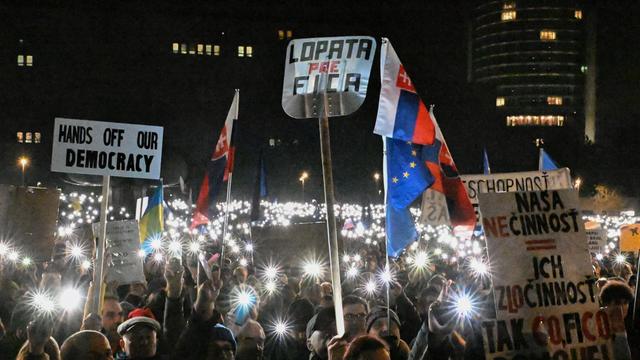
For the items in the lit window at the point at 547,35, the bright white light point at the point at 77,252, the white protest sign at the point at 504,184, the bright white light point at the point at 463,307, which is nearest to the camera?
the bright white light point at the point at 463,307

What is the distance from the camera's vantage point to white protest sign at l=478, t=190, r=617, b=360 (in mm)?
4953

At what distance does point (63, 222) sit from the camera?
2961 centimetres

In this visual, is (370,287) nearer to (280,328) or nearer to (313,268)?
(313,268)

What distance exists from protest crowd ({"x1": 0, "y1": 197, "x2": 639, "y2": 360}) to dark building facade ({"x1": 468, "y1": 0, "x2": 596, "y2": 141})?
6650 inches

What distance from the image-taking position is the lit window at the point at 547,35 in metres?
184

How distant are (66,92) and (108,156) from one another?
7371 cm

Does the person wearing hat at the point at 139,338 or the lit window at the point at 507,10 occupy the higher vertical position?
the lit window at the point at 507,10

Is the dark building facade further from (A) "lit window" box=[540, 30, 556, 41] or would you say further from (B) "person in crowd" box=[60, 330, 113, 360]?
(B) "person in crowd" box=[60, 330, 113, 360]

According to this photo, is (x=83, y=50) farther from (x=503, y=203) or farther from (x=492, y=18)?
(x=492, y=18)

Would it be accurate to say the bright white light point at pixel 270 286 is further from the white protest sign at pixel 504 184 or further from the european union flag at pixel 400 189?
the white protest sign at pixel 504 184

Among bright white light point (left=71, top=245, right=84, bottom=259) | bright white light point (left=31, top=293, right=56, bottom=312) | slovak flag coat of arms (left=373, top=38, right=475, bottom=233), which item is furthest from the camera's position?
bright white light point (left=71, top=245, right=84, bottom=259)

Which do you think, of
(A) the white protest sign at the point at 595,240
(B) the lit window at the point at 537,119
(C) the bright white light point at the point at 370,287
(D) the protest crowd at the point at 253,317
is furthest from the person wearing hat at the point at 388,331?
(B) the lit window at the point at 537,119

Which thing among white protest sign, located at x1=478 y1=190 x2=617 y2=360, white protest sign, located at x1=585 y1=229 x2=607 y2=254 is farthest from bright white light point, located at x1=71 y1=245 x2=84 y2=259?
white protest sign, located at x1=478 y1=190 x2=617 y2=360

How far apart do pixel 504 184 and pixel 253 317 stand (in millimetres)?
6123
